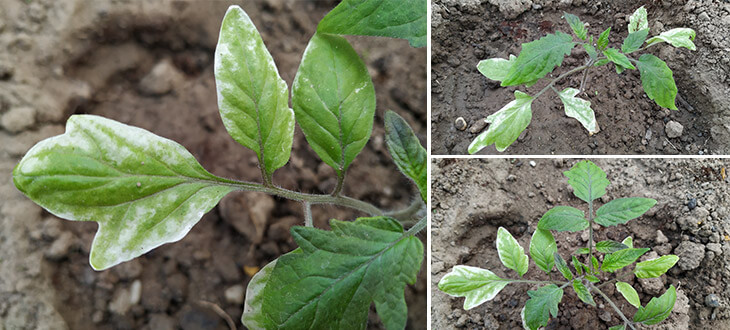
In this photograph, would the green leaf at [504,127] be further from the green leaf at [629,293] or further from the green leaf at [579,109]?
the green leaf at [629,293]

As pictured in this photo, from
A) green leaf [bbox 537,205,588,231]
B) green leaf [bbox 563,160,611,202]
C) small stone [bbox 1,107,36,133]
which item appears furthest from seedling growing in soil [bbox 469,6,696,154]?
small stone [bbox 1,107,36,133]

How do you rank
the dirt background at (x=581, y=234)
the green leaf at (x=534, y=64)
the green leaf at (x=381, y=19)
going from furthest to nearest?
the dirt background at (x=581, y=234)
the green leaf at (x=534, y=64)
the green leaf at (x=381, y=19)

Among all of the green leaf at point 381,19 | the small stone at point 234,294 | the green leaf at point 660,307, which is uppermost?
the green leaf at point 381,19

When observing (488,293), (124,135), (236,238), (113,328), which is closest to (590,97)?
Answer: (488,293)

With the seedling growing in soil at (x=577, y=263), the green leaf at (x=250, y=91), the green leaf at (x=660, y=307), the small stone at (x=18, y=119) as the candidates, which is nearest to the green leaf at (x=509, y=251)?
the seedling growing in soil at (x=577, y=263)

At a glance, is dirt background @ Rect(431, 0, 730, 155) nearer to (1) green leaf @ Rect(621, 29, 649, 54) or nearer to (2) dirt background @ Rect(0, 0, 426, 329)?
(2) dirt background @ Rect(0, 0, 426, 329)

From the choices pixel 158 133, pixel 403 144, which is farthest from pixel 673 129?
pixel 158 133
